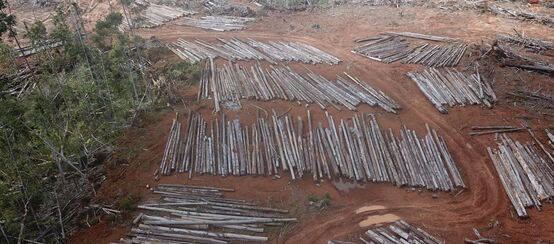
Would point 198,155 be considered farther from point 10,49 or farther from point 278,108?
point 10,49

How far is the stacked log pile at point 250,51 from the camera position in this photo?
16.1 m

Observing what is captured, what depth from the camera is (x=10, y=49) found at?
14141mm

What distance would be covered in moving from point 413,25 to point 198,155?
14555 mm

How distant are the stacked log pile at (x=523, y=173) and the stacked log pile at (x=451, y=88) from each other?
2271 millimetres

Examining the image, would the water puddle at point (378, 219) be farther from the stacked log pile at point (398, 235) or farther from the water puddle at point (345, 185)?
the water puddle at point (345, 185)

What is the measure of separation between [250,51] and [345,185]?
9.00 m

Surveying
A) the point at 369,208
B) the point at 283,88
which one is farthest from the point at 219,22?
the point at 369,208

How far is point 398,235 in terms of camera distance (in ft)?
26.7

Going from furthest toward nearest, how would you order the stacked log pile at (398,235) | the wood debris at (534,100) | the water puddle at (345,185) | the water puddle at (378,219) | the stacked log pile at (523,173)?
the wood debris at (534,100)
the water puddle at (345,185)
the stacked log pile at (523,173)
the water puddle at (378,219)
the stacked log pile at (398,235)

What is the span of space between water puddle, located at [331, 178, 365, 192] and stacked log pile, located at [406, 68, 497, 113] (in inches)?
190

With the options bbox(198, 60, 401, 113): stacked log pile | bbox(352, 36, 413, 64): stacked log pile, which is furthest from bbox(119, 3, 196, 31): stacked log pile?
bbox(352, 36, 413, 64): stacked log pile

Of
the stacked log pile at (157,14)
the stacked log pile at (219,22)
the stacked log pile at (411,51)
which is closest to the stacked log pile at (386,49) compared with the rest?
the stacked log pile at (411,51)

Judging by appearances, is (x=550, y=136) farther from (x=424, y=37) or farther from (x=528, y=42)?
(x=424, y=37)

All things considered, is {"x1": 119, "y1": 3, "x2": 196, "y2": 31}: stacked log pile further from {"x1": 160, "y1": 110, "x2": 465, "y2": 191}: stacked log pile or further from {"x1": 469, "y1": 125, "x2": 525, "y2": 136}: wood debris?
{"x1": 469, "y1": 125, "x2": 525, "y2": 136}: wood debris
